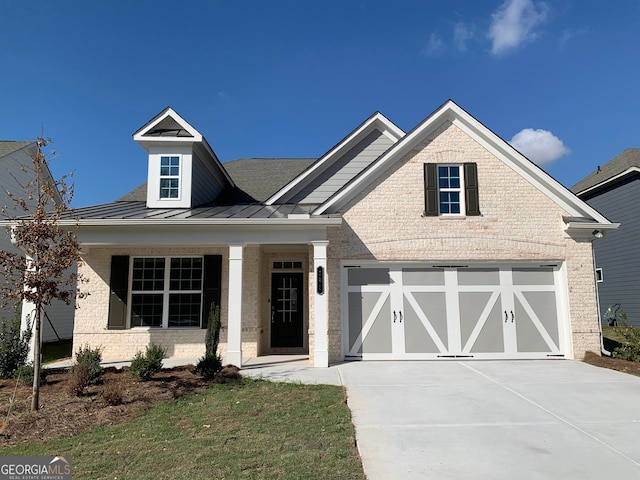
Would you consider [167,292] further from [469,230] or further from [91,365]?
[469,230]

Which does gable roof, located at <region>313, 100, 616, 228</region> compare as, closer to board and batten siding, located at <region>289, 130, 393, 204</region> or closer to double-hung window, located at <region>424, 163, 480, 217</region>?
double-hung window, located at <region>424, 163, 480, 217</region>

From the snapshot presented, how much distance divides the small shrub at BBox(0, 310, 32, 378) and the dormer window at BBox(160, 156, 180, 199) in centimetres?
484

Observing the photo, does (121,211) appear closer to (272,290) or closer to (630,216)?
(272,290)

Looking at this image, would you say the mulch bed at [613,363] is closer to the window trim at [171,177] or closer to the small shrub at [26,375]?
the window trim at [171,177]

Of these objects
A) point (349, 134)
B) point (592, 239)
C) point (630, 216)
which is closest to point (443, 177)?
point (349, 134)

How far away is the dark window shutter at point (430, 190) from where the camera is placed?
1104 cm

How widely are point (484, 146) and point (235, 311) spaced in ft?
25.7

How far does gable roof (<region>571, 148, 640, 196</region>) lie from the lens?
60.8 ft

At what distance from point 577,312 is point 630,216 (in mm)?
10794

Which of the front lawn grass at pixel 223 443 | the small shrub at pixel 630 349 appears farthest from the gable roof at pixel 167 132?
the small shrub at pixel 630 349

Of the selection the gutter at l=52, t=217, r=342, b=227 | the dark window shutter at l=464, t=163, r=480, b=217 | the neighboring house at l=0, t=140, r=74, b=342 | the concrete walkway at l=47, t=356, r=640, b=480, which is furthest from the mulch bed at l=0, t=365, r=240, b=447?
the neighboring house at l=0, t=140, r=74, b=342

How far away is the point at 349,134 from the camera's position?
42.9 ft

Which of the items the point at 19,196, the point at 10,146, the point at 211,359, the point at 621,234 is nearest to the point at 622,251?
the point at 621,234

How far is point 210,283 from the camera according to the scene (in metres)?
11.3
